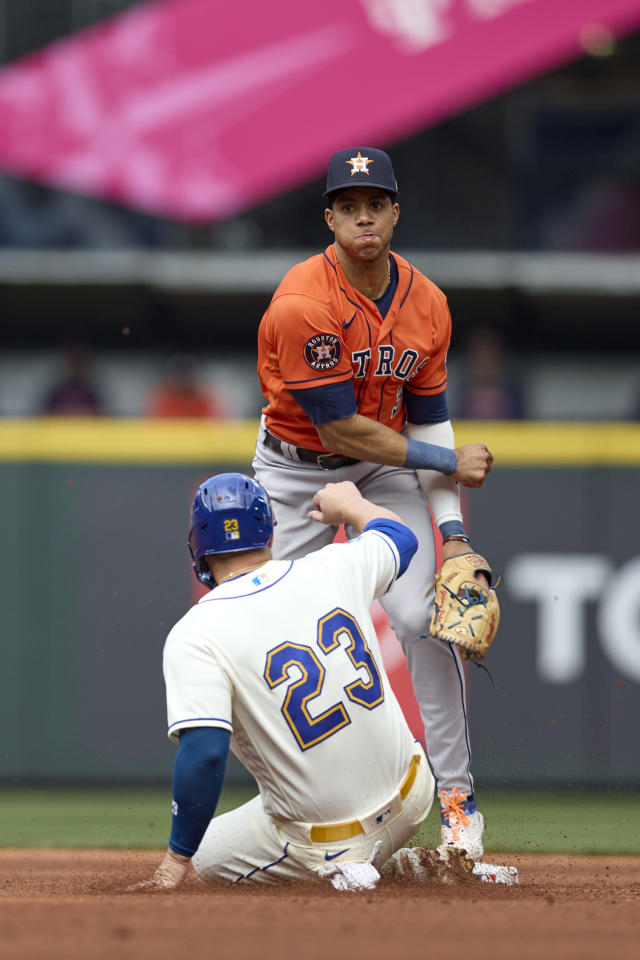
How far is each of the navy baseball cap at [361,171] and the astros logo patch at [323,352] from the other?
17.4 inches

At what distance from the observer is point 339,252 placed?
4.21m

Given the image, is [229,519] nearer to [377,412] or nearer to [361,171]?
[377,412]

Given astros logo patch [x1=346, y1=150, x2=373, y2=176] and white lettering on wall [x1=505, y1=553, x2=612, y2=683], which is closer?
astros logo patch [x1=346, y1=150, x2=373, y2=176]

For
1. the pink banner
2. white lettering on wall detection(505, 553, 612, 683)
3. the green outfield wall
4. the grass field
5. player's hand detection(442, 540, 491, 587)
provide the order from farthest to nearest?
1. the pink banner
2. white lettering on wall detection(505, 553, 612, 683)
3. the green outfield wall
4. the grass field
5. player's hand detection(442, 540, 491, 587)

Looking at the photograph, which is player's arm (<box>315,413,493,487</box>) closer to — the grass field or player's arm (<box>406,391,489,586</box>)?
player's arm (<box>406,391,489,586</box>)

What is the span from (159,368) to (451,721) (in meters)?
7.35

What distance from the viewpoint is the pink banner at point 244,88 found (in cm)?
1006

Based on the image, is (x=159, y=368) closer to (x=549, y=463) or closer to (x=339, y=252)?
(x=549, y=463)

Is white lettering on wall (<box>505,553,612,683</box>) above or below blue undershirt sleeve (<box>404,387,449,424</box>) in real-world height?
below

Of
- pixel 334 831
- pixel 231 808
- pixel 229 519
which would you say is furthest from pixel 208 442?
pixel 334 831

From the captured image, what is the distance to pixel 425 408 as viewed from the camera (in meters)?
4.46

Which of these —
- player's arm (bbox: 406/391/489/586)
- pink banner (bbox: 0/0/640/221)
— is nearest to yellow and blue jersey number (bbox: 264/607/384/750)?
player's arm (bbox: 406/391/489/586)

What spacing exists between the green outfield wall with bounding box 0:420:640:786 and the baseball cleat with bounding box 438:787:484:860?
2378 mm

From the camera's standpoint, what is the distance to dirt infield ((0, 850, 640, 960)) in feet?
8.93
